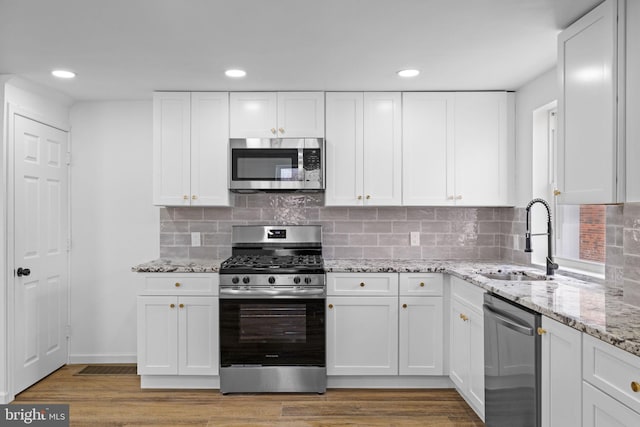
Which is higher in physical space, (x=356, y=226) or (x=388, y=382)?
(x=356, y=226)

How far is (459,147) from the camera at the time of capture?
3750 mm

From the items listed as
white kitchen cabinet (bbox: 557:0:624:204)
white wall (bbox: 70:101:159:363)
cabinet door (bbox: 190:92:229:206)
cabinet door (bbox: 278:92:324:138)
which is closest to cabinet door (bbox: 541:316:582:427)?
white kitchen cabinet (bbox: 557:0:624:204)

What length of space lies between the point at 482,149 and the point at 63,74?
3229 millimetres

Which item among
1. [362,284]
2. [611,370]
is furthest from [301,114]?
[611,370]

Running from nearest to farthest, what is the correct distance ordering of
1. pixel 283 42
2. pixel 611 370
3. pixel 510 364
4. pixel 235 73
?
pixel 611 370, pixel 510 364, pixel 283 42, pixel 235 73

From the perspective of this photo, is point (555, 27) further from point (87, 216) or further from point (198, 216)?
point (87, 216)

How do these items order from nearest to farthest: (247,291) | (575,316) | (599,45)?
(575,316) → (599,45) → (247,291)

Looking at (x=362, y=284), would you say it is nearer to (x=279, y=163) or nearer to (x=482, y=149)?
(x=279, y=163)

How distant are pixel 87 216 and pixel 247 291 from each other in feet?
5.86

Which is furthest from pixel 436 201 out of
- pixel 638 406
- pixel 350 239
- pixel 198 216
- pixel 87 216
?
pixel 87 216

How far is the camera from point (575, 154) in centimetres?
231

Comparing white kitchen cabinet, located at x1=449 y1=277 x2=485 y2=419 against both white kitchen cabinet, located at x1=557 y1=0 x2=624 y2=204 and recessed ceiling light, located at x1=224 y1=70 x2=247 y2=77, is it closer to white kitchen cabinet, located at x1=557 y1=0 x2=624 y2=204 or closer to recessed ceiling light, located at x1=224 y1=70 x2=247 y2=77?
white kitchen cabinet, located at x1=557 y1=0 x2=624 y2=204

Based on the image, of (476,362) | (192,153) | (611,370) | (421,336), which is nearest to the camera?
(611,370)

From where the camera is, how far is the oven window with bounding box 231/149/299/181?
370 cm
